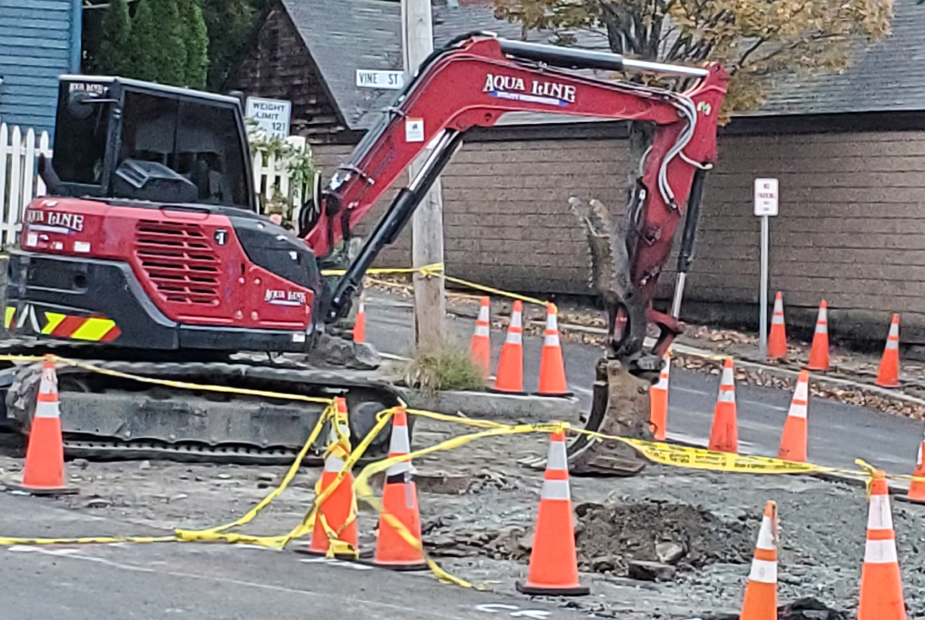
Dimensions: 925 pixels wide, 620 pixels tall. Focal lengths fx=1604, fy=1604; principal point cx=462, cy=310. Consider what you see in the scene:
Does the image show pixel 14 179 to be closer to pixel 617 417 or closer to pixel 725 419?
pixel 617 417

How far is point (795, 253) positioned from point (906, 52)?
10.7 feet

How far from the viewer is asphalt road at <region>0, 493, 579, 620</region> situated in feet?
23.7

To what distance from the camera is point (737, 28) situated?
803 inches

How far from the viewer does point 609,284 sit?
494 inches

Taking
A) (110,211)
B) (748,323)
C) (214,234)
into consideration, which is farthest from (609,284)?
(748,323)

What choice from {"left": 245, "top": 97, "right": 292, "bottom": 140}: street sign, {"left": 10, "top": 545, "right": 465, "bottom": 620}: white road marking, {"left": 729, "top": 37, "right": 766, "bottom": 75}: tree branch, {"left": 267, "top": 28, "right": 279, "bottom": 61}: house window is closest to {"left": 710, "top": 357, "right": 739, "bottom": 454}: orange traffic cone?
{"left": 10, "top": 545, "right": 465, "bottom": 620}: white road marking

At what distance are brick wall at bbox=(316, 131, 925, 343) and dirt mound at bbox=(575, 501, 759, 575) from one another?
1297 centimetres

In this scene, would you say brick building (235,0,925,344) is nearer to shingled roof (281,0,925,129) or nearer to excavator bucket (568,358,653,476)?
shingled roof (281,0,925,129)

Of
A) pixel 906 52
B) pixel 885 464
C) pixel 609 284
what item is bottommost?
pixel 885 464

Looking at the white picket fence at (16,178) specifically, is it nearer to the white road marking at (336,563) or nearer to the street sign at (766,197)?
the street sign at (766,197)

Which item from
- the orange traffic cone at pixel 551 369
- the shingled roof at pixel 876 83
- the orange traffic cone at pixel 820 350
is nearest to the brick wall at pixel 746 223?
the shingled roof at pixel 876 83

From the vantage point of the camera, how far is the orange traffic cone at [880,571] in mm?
6859

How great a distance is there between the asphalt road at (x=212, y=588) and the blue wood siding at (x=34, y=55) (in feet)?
48.8

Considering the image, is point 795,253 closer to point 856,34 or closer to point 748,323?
point 748,323
